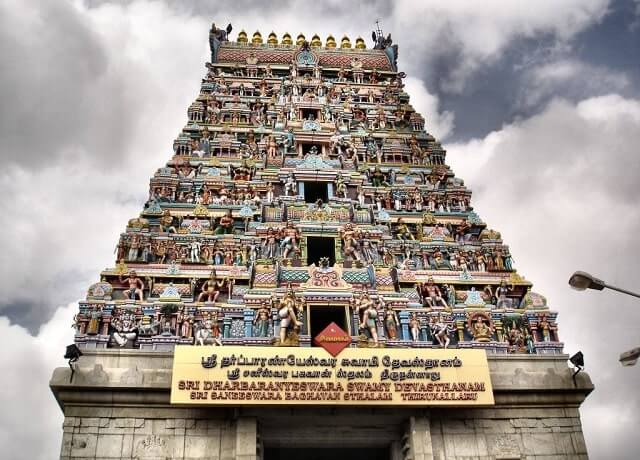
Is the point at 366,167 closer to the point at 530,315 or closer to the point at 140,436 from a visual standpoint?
the point at 530,315

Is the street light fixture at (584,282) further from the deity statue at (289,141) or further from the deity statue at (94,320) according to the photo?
the deity statue at (289,141)

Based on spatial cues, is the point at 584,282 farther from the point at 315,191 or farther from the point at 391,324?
the point at 315,191

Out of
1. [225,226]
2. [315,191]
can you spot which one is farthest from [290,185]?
[225,226]

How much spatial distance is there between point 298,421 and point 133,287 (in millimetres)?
7192

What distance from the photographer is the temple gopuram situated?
18047 millimetres

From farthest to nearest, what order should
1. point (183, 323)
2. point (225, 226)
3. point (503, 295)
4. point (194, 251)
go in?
point (225, 226)
point (194, 251)
point (503, 295)
point (183, 323)

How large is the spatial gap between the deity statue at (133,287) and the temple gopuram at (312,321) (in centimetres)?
11

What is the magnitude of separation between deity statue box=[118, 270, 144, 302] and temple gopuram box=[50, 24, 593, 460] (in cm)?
11

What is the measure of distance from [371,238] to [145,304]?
8.44 metres

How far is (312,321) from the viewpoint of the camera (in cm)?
2234

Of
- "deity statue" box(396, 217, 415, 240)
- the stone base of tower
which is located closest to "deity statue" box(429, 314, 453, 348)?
the stone base of tower

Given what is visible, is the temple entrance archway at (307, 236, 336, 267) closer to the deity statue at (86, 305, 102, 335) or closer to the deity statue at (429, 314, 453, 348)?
the deity statue at (429, 314, 453, 348)

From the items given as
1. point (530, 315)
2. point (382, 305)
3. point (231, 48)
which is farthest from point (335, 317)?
point (231, 48)

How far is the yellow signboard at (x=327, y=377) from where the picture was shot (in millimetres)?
17703
